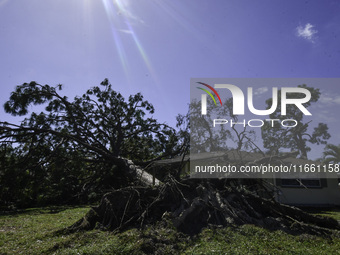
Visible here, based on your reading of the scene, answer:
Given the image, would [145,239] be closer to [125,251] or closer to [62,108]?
[125,251]

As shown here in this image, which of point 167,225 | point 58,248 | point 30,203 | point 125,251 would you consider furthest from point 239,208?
point 30,203

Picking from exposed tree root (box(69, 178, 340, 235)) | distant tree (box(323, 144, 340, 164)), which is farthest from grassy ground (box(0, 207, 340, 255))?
distant tree (box(323, 144, 340, 164))

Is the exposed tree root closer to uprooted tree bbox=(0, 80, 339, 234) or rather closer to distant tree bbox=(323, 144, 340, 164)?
uprooted tree bbox=(0, 80, 339, 234)

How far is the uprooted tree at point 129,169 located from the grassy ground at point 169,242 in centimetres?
48

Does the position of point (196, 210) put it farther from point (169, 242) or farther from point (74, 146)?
point (74, 146)

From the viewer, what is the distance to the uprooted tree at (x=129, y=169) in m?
6.67

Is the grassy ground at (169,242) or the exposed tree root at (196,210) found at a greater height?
the exposed tree root at (196,210)

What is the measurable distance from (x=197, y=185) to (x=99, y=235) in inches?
121

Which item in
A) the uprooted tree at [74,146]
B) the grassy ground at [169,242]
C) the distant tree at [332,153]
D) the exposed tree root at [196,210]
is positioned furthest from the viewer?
the distant tree at [332,153]

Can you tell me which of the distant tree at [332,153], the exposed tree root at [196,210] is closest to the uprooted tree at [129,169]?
the exposed tree root at [196,210]

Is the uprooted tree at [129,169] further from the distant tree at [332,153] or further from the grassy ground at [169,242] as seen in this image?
the distant tree at [332,153]

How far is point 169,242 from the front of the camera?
5355 millimetres

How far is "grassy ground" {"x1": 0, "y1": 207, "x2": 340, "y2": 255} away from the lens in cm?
498

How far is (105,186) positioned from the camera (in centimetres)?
1393
